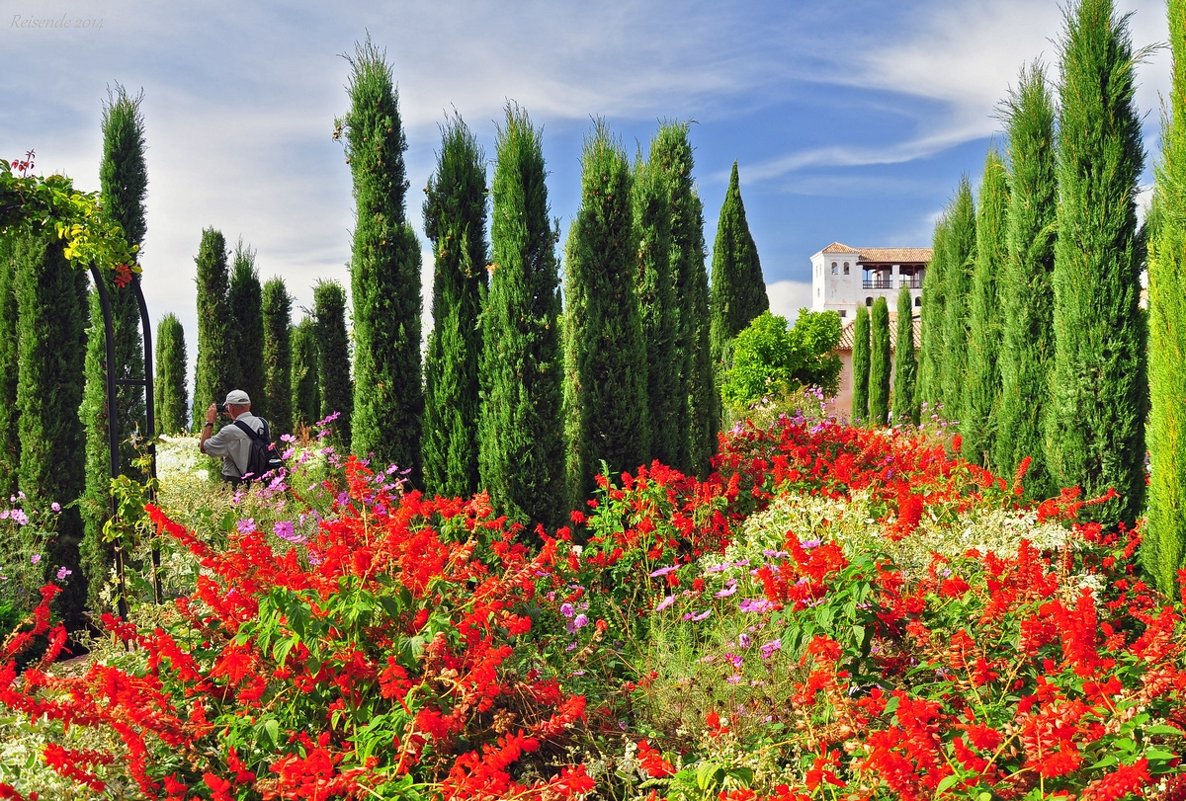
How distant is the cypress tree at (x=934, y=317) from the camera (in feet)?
49.0

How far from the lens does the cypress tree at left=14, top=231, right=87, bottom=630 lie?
27.4 feet

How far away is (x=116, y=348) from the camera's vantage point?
1005 centimetres

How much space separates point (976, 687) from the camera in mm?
3127

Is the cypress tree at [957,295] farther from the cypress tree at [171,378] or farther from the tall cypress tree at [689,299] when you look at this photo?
the cypress tree at [171,378]

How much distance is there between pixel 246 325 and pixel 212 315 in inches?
23.2

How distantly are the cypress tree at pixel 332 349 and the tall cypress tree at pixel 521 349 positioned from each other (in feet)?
26.3

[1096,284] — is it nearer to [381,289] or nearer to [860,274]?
[381,289]

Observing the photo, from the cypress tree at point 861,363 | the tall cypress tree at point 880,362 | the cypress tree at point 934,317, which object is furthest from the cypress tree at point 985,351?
the cypress tree at point 861,363

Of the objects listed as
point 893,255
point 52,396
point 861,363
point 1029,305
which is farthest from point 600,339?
point 893,255

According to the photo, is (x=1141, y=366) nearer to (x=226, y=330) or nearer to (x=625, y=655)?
(x=625, y=655)

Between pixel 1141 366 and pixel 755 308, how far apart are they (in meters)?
16.7

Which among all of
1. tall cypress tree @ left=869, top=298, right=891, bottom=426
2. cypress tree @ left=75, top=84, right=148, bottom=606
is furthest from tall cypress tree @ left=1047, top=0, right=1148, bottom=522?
tall cypress tree @ left=869, top=298, right=891, bottom=426

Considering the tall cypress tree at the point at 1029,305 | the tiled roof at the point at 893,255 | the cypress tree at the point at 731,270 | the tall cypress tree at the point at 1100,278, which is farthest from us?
the tiled roof at the point at 893,255

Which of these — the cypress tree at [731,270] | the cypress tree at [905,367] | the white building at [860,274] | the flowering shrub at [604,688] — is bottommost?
the flowering shrub at [604,688]
